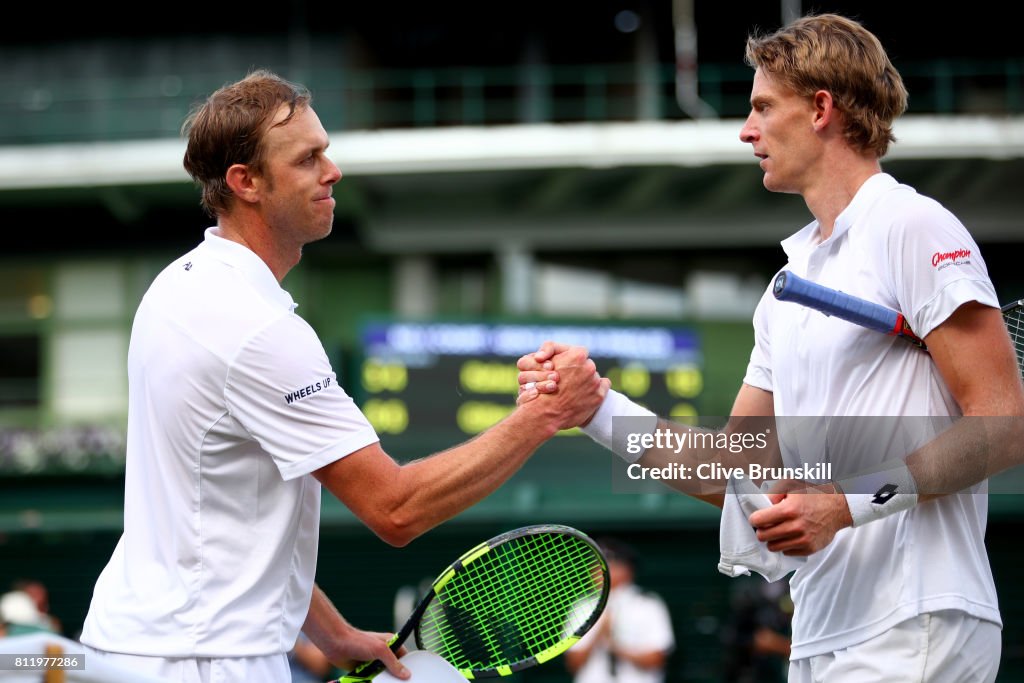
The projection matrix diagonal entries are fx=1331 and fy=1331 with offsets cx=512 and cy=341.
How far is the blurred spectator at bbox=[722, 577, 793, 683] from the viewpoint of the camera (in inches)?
504

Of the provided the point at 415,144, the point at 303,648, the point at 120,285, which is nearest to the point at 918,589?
the point at 303,648

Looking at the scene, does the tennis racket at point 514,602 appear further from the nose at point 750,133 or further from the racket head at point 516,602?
the nose at point 750,133

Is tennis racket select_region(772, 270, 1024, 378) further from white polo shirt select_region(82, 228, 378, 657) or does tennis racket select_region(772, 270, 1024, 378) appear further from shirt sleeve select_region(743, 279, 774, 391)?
white polo shirt select_region(82, 228, 378, 657)

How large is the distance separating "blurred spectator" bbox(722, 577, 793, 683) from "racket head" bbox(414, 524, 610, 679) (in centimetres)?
953

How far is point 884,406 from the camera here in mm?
3037

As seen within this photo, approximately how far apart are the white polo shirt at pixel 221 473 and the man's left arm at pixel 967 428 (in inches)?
40.9

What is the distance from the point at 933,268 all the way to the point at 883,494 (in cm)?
50

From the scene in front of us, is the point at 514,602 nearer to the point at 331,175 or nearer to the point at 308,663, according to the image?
the point at 331,175

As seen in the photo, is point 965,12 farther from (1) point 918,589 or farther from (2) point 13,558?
(1) point 918,589

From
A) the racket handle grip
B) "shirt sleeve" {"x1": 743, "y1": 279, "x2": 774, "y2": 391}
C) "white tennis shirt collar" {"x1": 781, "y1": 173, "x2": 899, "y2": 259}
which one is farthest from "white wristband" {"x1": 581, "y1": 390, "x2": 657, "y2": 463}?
the racket handle grip

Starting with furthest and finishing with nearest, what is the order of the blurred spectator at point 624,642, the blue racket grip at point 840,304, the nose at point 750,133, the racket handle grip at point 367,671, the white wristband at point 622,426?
1. the blurred spectator at point 624,642
2. the white wristband at point 622,426
3. the nose at point 750,133
4. the racket handle grip at point 367,671
5. the blue racket grip at point 840,304

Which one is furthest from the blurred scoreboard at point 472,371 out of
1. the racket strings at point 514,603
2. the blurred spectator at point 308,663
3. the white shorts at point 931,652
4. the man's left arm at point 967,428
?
the man's left arm at point 967,428

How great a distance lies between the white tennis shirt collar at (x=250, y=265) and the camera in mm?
3157

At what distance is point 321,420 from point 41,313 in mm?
18159
